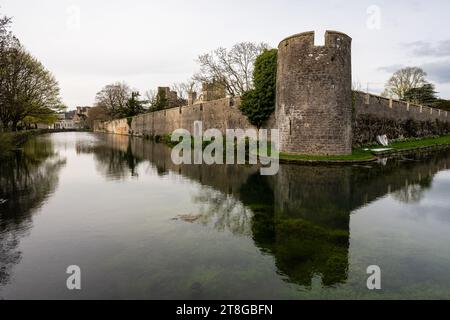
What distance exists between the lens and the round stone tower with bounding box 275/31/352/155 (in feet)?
53.4

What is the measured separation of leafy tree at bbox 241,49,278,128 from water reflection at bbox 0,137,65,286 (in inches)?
518

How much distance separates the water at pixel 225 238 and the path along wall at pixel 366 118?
13572mm

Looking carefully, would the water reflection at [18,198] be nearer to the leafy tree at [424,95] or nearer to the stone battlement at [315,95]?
the stone battlement at [315,95]

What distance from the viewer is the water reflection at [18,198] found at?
508 centimetres

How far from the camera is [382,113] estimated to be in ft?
87.3

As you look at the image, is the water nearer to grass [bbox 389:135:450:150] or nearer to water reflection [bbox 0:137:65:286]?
water reflection [bbox 0:137:65:286]

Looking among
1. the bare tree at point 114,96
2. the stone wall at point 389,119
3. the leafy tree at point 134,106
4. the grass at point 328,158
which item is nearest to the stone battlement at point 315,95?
the grass at point 328,158

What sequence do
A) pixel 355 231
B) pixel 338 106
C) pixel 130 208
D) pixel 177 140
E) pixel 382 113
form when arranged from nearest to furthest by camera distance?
pixel 355 231, pixel 130 208, pixel 338 106, pixel 382 113, pixel 177 140

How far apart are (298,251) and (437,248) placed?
2.46m

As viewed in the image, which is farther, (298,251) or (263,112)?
(263,112)

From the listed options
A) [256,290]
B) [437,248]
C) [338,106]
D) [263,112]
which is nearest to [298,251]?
[256,290]

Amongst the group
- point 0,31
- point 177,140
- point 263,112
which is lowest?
point 177,140
